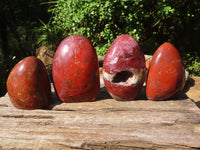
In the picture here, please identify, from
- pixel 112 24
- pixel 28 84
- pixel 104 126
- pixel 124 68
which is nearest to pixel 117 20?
pixel 112 24

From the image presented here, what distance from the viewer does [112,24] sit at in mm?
4848

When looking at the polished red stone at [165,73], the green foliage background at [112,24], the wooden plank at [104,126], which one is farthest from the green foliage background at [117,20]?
the wooden plank at [104,126]

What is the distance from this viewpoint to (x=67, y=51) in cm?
228

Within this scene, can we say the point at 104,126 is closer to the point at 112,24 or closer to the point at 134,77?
the point at 134,77

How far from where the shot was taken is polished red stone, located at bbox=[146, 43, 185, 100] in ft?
7.50

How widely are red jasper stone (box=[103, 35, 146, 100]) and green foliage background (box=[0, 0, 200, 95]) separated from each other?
7.38 ft

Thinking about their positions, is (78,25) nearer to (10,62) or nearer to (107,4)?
(107,4)

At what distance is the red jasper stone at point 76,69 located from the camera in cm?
Answer: 227

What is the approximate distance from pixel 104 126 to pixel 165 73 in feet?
2.73

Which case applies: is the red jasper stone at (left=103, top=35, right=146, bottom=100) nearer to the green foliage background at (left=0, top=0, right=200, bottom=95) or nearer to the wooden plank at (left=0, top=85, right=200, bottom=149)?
the wooden plank at (left=0, top=85, right=200, bottom=149)

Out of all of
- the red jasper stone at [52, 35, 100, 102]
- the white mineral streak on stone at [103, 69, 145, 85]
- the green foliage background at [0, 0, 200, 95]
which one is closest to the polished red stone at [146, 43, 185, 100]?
the white mineral streak on stone at [103, 69, 145, 85]

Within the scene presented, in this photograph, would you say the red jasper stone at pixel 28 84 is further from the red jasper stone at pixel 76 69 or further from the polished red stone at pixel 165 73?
the polished red stone at pixel 165 73

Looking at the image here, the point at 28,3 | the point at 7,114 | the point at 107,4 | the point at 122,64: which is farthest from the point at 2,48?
the point at 122,64

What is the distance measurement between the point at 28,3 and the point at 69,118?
22.5ft
